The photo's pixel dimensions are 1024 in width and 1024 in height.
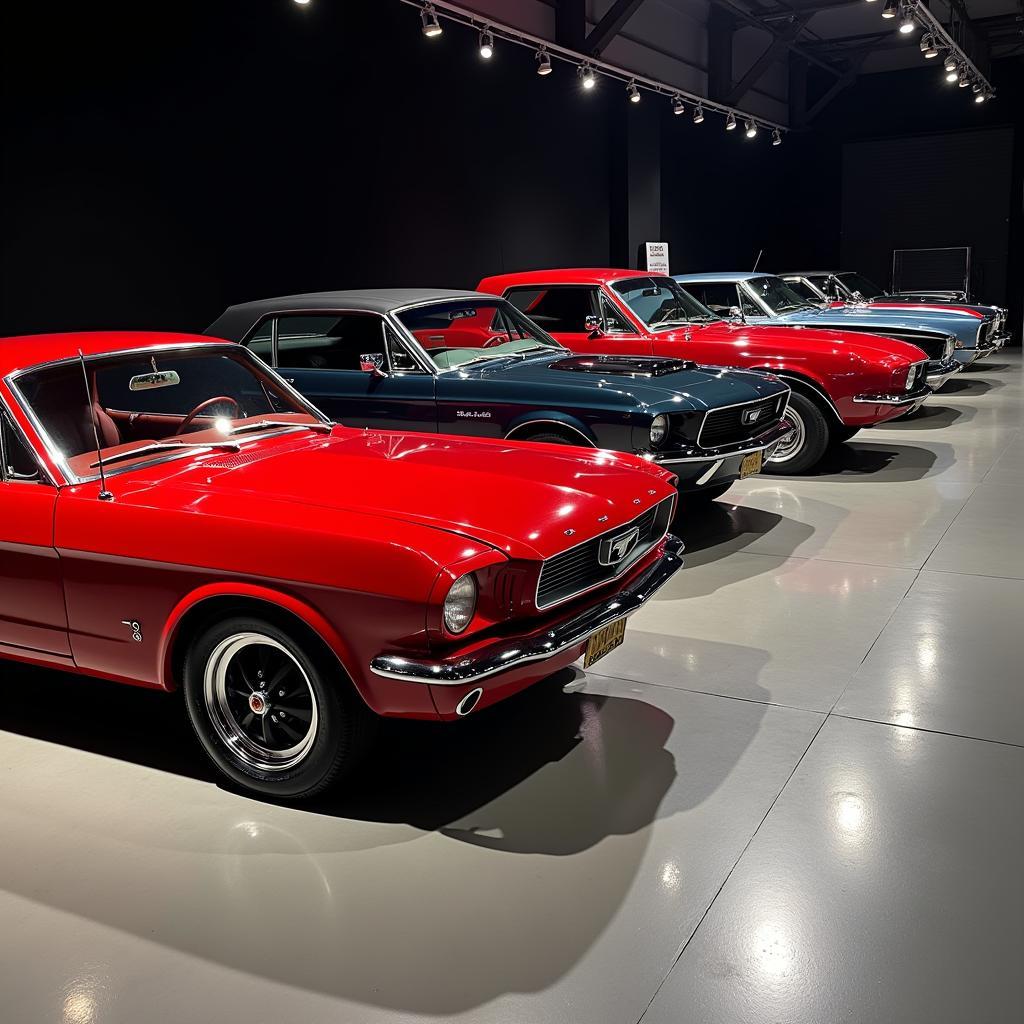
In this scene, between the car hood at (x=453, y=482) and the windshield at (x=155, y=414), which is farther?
the windshield at (x=155, y=414)

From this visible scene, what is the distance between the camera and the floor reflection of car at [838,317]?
1005cm

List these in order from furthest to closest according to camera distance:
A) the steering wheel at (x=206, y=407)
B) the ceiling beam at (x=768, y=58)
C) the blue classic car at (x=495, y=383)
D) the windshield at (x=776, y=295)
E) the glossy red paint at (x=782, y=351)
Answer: the ceiling beam at (x=768, y=58) < the windshield at (x=776, y=295) < the glossy red paint at (x=782, y=351) < the blue classic car at (x=495, y=383) < the steering wheel at (x=206, y=407)

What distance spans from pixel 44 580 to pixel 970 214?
2134 centimetres

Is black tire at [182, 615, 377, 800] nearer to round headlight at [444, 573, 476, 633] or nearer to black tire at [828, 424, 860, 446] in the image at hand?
round headlight at [444, 573, 476, 633]

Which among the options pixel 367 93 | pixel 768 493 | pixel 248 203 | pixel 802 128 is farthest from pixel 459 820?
pixel 802 128

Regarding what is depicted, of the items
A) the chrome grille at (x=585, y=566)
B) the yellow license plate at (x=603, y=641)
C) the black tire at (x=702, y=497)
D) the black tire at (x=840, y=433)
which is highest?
the chrome grille at (x=585, y=566)

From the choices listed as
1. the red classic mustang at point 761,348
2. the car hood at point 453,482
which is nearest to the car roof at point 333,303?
the red classic mustang at point 761,348

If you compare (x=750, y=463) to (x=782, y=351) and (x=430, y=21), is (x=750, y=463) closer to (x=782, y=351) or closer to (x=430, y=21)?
(x=782, y=351)

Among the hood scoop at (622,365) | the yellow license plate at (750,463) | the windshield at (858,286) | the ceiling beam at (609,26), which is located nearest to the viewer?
the yellow license plate at (750,463)

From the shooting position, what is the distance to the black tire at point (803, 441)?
7.99 metres

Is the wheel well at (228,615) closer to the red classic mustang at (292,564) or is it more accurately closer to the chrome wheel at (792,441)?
the red classic mustang at (292,564)

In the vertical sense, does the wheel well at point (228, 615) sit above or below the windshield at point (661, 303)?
below

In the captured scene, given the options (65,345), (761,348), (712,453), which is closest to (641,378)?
(712,453)

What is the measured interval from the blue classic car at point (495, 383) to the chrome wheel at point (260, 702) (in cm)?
300
